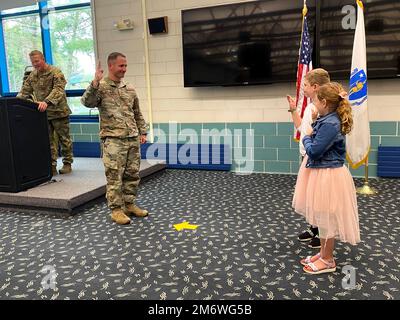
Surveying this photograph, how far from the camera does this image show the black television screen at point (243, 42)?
464cm

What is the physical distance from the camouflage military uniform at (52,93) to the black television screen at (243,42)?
1.72 metres

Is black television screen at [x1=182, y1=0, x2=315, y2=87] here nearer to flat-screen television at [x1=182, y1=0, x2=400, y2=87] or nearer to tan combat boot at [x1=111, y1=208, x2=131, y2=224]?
flat-screen television at [x1=182, y1=0, x2=400, y2=87]

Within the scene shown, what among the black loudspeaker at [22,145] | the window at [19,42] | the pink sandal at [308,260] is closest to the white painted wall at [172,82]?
the window at [19,42]

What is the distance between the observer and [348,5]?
14.3 ft

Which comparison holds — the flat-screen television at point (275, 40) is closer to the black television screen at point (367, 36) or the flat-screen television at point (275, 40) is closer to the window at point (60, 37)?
the black television screen at point (367, 36)

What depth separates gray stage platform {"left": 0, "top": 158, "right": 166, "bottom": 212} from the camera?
140 inches

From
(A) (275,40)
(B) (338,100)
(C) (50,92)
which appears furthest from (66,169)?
(B) (338,100)

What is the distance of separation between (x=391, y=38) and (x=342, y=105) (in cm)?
279

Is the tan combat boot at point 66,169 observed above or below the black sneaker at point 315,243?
above

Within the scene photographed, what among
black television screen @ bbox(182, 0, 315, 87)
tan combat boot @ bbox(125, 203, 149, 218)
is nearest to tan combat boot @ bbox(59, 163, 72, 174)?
tan combat boot @ bbox(125, 203, 149, 218)

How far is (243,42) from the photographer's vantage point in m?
4.86

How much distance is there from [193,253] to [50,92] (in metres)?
2.90

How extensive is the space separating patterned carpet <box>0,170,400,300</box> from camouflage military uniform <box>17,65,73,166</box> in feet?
4.04

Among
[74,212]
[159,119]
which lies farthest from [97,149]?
[74,212]
